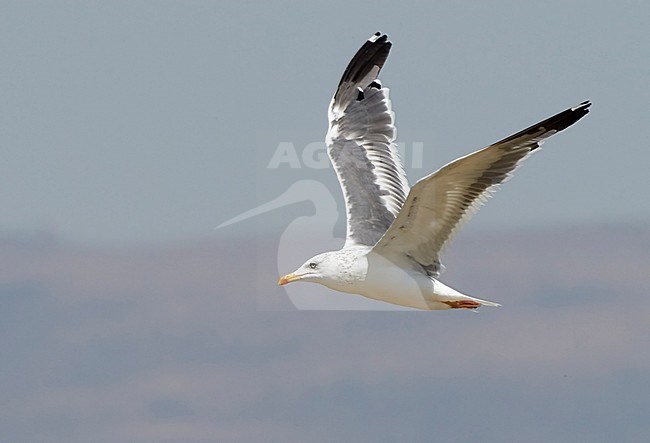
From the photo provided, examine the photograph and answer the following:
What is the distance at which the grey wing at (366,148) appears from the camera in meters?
15.6

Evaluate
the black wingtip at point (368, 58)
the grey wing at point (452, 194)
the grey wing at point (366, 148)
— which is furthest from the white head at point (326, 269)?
the black wingtip at point (368, 58)

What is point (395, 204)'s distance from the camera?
16.0m

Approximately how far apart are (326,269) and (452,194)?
1.72 m

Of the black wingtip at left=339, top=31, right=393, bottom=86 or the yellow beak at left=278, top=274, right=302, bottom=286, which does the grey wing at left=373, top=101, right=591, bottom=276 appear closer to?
the yellow beak at left=278, top=274, right=302, bottom=286

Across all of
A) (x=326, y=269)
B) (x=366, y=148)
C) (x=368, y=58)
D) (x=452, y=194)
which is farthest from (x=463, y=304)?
(x=368, y=58)

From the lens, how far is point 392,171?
1662 cm

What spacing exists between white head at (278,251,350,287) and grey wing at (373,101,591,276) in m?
0.40

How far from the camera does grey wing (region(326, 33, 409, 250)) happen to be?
616 inches

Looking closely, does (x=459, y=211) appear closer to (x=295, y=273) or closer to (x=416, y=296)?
(x=416, y=296)

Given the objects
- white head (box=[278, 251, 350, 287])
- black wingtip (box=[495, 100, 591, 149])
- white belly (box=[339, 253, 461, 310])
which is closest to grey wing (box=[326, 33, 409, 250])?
white head (box=[278, 251, 350, 287])

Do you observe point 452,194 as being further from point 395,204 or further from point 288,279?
point 395,204

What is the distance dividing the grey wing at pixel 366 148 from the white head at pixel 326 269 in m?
0.63

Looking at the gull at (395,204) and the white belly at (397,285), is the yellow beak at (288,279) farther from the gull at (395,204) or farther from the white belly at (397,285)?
the white belly at (397,285)

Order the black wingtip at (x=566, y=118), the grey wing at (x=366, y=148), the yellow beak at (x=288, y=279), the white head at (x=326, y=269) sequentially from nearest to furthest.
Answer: the black wingtip at (x=566, y=118) → the white head at (x=326, y=269) → the yellow beak at (x=288, y=279) → the grey wing at (x=366, y=148)
